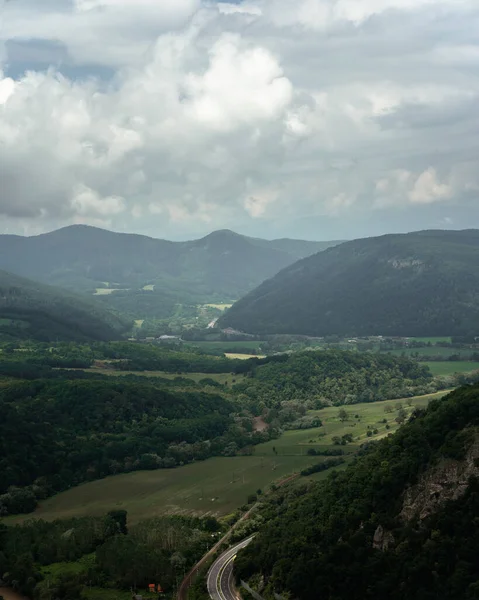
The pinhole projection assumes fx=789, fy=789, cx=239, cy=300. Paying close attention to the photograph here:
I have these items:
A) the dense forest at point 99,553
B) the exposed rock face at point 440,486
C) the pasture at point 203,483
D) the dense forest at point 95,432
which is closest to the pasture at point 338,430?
the pasture at point 203,483

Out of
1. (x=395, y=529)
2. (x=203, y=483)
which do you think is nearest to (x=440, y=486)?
(x=395, y=529)

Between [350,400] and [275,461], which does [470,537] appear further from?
[350,400]

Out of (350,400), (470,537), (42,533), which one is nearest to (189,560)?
(42,533)

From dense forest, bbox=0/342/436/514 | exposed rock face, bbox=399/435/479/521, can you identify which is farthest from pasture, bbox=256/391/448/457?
exposed rock face, bbox=399/435/479/521

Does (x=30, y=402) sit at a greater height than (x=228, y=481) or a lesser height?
greater

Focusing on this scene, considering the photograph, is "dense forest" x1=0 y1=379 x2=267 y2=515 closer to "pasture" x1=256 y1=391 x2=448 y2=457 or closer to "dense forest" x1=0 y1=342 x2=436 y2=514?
"dense forest" x1=0 y1=342 x2=436 y2=514
